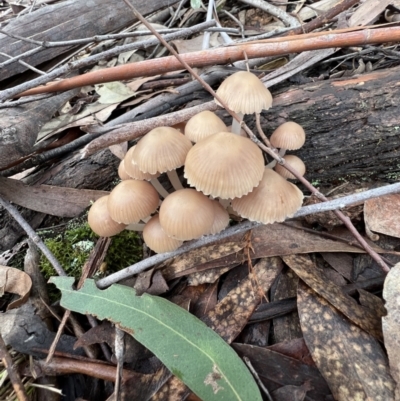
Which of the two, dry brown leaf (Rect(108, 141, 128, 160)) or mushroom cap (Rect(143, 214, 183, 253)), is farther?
dry brown leaf (Rect(108, 141, 128, 160))

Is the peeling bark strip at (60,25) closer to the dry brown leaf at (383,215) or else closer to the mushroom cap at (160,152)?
the mushroom cap at (160,152)

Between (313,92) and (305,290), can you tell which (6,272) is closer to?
(305,290)

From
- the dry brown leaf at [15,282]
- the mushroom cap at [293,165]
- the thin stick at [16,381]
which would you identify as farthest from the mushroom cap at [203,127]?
the thin stick at [16,381]

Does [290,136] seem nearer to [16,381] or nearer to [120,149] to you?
[120,149]

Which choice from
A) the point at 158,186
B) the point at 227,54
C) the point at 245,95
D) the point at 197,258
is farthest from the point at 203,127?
the point at 197,258

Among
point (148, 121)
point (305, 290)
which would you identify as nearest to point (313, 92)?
point (148, 121)

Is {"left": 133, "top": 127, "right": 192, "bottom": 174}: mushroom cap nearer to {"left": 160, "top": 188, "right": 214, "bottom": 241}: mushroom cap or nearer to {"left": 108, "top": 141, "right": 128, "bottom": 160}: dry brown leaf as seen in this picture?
{"left": 160, "top": 188, "right": 214, "bottom": 241}: mushroom cap

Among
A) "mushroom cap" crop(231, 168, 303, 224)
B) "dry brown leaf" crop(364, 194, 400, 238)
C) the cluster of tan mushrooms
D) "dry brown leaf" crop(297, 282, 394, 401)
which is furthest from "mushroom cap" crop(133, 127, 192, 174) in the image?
"dry brown leaf" crop(364, 194, 400, 238)
